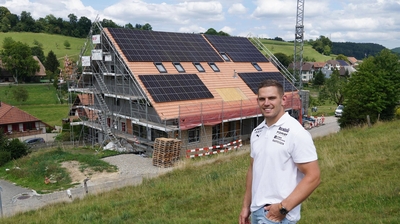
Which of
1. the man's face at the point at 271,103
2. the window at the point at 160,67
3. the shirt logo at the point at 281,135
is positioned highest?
A: the window at the point at 160,67

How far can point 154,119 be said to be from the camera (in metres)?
24.0

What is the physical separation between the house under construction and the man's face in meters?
19.0

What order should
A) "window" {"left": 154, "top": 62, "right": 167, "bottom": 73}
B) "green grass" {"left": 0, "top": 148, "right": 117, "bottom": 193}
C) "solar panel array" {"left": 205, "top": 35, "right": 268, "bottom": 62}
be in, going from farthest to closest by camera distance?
"solar panel array" {"left": 205, "top": 35, "right": 268, "bottom": 62}
"window" {"left": 154, "top": 62, "right": 167, "bottom": 73}
"green grass" {"left": 0, "top": 148, "right": 117, "bottom": 193}

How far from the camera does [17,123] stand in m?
40.5

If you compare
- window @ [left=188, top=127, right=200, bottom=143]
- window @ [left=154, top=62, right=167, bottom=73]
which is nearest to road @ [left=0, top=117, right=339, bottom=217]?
window @ [left=188, top=127, right=200, bottom=143]

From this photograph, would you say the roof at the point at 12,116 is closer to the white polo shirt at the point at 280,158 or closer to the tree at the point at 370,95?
the tree at the point at 370,95

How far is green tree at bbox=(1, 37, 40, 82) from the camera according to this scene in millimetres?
77188

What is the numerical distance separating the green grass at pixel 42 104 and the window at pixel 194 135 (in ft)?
90.6

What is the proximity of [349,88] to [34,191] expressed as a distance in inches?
1028

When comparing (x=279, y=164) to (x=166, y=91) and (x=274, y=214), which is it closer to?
(x=274, y=214)

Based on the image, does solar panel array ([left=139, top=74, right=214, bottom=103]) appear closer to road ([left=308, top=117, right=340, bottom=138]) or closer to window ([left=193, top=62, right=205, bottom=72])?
window ([left=193, top=62, right=205, bottom=72])

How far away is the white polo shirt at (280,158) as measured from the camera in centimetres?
327

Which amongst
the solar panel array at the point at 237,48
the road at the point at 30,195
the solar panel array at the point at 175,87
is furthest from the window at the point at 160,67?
the road at the point at 30,195

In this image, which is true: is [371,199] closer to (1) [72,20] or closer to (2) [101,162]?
(2) [101,162]
